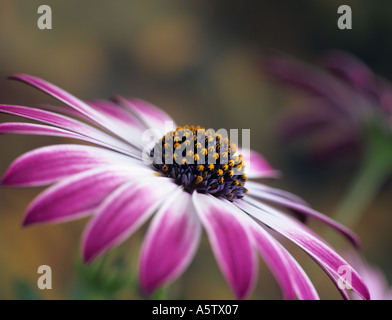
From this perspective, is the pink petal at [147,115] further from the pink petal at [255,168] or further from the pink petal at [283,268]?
the pink petal at [283,268]

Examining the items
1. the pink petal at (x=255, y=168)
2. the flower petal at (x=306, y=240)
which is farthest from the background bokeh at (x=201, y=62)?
A: the flower petal at (x=306, y=240)

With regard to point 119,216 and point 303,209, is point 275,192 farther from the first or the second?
point 119,216

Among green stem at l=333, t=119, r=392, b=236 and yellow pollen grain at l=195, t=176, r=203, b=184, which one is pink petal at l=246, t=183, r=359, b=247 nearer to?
yellow pollen grain at l=195, t=176, r=203, b=184

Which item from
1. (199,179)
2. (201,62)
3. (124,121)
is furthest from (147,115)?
(201,62)

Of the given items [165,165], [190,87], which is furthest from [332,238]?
[190,87]

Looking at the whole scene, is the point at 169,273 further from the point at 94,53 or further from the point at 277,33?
the point at 277,33
